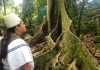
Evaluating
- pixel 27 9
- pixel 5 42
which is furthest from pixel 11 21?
pixel 27 9

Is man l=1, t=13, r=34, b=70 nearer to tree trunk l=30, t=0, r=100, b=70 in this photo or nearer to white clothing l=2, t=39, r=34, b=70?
white clothing l=2, t=39, r=34, b=70

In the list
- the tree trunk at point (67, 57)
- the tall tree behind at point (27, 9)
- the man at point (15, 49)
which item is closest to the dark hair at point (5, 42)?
the man at point (15, 49)

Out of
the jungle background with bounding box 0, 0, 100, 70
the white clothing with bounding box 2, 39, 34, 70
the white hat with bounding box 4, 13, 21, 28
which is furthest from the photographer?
the jungle background with bounding box 0, 0, 100, 70

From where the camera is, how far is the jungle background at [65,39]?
12.8ft

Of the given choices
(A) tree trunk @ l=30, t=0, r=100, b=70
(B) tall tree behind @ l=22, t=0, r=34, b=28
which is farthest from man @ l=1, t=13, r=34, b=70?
(B) tall tree behind @ l=22, t=0, r=34, b=28

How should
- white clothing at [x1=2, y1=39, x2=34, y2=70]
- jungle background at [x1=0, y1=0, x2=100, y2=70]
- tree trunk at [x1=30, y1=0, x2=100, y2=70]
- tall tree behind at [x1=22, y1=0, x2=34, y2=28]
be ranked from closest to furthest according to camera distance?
white clothing at [x1=2, y1=39, x2=34, y2=70] < tree trunk at [x1=30, y1=0, x2=100, y2=70] < jungle background at [x1=0, y1=0, x2=100, y2=70] < tall tree behind at [x1=22, y1=0, x2=34, y2=28]

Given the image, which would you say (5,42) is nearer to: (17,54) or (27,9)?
(17,54)

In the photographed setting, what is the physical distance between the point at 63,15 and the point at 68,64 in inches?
92.7

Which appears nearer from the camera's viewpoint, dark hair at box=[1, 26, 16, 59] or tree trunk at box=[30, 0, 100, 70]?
dark hair at box=[1, 26, 16, 59]

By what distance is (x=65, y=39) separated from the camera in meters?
4.55

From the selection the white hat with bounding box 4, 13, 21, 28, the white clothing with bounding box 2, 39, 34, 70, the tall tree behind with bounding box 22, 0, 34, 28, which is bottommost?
the tall tree behind with bounding box 22, 0, 34, 28

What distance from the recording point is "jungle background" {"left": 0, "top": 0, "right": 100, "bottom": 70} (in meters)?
3.91

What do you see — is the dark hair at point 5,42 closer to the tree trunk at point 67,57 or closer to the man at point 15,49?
the man at point 15,49

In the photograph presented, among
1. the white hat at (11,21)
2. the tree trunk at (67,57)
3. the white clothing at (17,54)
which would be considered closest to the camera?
the white clothing at (17,54)
